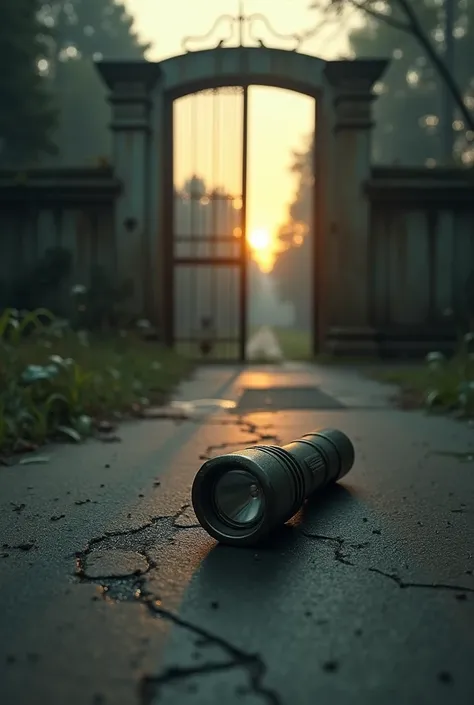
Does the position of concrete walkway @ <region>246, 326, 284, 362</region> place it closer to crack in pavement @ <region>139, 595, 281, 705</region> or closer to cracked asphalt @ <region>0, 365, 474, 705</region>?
cracked asphalt @ <region>0, 365, 474, 705</region>

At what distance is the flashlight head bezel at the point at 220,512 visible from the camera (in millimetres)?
1935

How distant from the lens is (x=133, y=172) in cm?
1070

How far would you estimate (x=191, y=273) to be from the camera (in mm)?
11547

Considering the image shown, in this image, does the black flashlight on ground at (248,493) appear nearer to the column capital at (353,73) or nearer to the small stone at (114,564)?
the small stone at (114,564)

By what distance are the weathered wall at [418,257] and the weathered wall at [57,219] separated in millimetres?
3914

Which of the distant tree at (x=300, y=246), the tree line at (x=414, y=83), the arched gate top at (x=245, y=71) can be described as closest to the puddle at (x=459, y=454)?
the arched gate top at (x=245, y=71)

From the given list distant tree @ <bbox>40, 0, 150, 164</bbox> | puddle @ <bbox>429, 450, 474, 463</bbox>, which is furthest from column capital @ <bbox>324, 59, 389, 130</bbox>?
distant tree @ <bbox>40, 0, 150, 164</bbox>

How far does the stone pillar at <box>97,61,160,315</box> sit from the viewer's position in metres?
10.7

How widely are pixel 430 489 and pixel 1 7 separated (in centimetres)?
1704

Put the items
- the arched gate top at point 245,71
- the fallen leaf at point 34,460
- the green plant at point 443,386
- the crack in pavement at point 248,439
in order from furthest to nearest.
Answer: the arched gate top at point 245,71 → the green plant at point 443,386 → the crack in pavement at point 248,439 → the fallen leaf at point 34,460

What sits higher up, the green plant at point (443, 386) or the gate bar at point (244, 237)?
the gate bar at point (244, 237)

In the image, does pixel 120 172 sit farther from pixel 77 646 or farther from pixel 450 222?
pixel 77 646

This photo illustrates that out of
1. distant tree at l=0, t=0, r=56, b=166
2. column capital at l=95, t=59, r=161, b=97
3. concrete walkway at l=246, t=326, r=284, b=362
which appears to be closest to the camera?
column capital at l=95, t=59, r=161, b=97

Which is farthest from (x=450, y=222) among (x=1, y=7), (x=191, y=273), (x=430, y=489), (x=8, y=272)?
(x=1, y=7)
